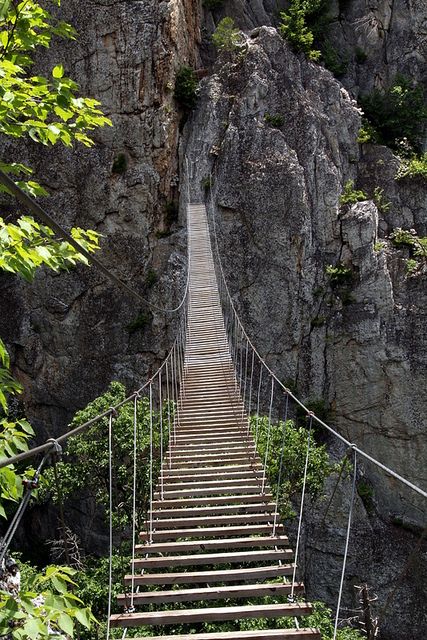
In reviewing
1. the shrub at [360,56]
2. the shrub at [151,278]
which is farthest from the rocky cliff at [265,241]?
the shrub at [360,56]

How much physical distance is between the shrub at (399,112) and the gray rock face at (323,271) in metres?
1.04

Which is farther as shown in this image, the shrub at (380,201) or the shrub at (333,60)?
the shrub at (333,60)

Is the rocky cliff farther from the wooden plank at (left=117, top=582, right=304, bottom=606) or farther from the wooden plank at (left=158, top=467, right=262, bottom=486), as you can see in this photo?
the wooden plank at (left=117, top=582, right=304, bottom=606)

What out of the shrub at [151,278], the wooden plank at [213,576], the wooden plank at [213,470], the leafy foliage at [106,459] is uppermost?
the shrub at [151,278]

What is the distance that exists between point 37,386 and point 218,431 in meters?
9.75

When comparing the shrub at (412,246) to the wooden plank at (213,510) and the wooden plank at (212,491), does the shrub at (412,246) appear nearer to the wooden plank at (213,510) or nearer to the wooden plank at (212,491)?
the wooden plank at (212,491)

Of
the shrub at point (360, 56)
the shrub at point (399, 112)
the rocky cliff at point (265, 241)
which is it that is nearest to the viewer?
the rocky cliff at point (265, 241)

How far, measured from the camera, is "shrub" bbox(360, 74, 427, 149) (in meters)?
14.5

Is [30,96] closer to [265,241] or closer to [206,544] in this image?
[206,544]

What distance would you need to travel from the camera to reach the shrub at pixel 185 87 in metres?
14.5

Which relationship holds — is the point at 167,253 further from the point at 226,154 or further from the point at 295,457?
the point at 295,457

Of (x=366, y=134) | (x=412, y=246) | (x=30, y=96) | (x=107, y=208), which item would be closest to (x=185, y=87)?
(x=107, y=208)

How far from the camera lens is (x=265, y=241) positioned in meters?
13.0

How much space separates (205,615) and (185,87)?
14394 millimetres
